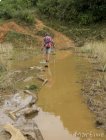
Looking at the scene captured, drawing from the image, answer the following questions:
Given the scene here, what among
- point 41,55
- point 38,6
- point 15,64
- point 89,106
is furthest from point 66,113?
point 38,6

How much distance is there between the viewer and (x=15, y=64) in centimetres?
1777

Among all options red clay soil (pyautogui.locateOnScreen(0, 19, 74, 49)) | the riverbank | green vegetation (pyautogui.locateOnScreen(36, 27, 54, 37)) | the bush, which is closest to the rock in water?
the riverbank

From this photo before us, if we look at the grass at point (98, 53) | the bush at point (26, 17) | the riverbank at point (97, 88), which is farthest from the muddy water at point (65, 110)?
the bush at point (26, 17)

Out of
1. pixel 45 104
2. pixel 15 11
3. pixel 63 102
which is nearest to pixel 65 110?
pixel 63 102

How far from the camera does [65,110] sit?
33.3ft

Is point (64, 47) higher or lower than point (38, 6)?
lower

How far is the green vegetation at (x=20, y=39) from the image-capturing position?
26250 mm

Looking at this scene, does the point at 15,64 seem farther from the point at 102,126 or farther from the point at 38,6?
the point at 38,6

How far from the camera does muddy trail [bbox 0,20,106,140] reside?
838cm

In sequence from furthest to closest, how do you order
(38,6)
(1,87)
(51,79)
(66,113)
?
(38,6), (51,79), (1,87), (66,113)

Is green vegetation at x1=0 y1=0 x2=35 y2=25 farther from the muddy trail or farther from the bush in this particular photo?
the muddy trail

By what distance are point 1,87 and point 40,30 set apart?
17.6 meters

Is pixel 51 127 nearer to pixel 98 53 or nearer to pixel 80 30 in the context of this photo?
pixel 98 53

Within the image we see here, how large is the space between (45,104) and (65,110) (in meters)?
0.92
